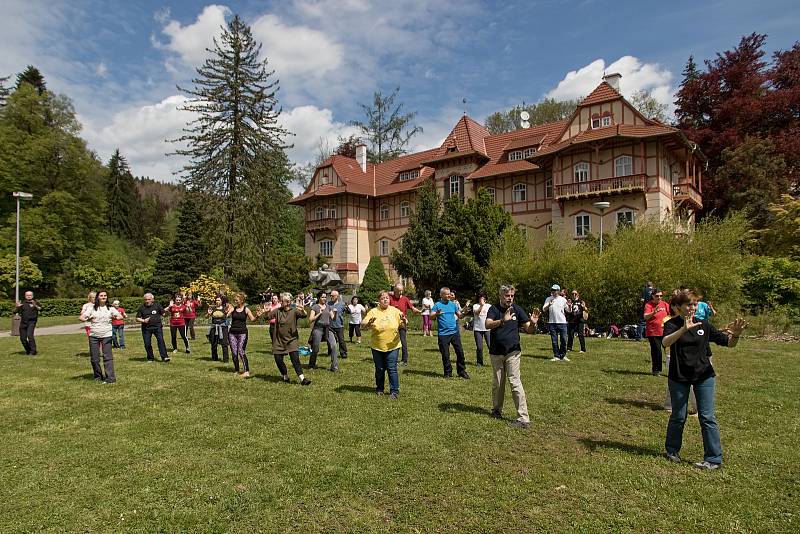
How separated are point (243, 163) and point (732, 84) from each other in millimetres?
33797

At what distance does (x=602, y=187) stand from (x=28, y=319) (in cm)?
2893

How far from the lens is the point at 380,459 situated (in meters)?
5.94

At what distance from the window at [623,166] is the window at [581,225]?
326 cm

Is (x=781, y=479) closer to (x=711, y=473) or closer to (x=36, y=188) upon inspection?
(x=711, y=473)

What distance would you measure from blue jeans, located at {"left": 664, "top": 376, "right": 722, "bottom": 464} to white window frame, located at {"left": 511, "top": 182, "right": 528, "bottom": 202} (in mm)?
31760

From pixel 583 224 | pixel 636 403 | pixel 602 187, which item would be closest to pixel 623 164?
pixel 602 187

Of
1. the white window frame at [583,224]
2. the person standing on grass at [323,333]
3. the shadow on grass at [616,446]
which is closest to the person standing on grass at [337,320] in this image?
the person standing on grass at [323,333]

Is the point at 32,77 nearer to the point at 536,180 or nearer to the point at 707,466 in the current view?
the point at 536,180

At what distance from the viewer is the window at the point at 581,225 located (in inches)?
1261

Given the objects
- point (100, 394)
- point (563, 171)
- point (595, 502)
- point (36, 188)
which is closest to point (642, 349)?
point (595, 502)

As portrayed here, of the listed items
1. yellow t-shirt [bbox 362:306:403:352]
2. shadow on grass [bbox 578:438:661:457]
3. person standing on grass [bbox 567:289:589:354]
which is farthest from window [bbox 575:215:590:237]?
shadow on grass [bbox 578:438:661:457]

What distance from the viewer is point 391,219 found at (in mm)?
45344

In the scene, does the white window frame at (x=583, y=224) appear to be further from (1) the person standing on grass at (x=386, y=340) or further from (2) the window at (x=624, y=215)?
(1) the person standing on grass at (x=386, y=340)

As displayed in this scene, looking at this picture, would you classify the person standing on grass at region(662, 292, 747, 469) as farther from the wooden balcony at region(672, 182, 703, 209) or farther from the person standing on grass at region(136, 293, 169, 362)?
the wooden balcony at region(672, 182, 703, 209)
